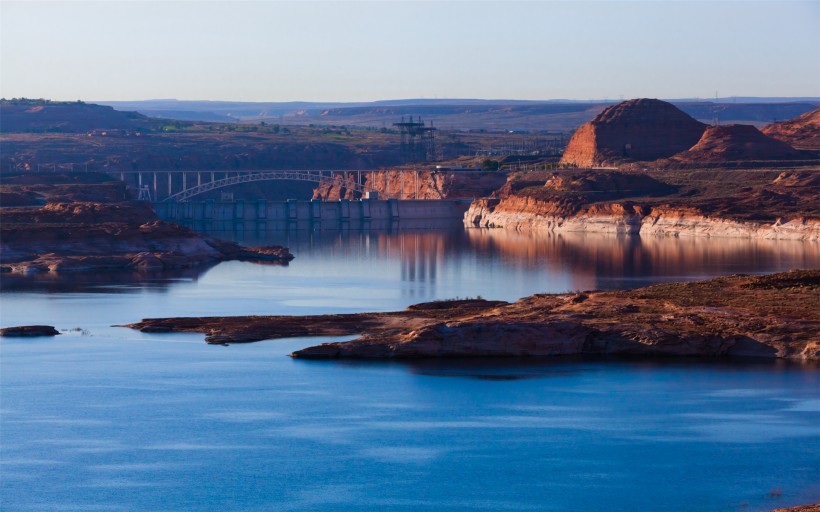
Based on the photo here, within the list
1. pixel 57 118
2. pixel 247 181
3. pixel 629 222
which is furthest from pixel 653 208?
pixel 57 118

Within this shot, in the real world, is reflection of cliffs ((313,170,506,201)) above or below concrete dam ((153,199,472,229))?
above

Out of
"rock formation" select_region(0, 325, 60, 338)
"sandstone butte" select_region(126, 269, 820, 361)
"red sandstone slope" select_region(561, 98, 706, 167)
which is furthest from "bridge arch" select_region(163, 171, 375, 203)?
"sandstone butte" select_region(126, 269, 820, 361)

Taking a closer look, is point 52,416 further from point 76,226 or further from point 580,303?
point 76,226

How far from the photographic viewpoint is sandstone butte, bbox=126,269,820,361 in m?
32.5

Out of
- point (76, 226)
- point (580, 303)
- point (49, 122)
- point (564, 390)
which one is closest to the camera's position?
point (564, 390)

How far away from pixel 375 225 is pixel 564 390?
77774 mm

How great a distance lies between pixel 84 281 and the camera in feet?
182

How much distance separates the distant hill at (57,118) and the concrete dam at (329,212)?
5686 cm

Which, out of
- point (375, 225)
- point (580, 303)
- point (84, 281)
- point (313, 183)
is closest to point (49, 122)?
point (313, 183)

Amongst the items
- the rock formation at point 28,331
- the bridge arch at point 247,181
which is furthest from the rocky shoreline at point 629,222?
the rock formation at point 28,331

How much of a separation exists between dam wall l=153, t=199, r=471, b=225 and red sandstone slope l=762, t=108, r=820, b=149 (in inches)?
1023

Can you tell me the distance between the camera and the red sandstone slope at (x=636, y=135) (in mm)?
111500

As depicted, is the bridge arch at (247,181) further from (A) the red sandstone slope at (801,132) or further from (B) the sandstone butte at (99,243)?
(B) the sandstone butte at (99,243)

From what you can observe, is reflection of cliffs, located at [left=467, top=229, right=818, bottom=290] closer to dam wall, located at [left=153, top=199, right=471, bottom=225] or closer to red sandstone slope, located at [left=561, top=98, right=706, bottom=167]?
dam wall, located at [left=153, top=199, right=471, bottom=225]
